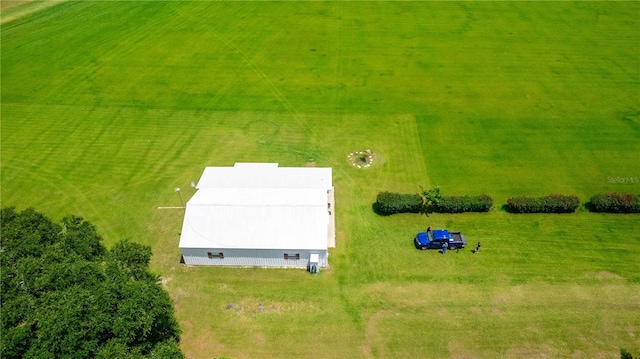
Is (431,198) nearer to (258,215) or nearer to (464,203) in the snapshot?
(464,203)

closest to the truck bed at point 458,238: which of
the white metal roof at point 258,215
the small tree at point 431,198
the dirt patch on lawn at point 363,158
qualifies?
the small tree at point 431,198

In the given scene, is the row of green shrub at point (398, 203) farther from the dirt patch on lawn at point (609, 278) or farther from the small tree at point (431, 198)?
the dirt patch on lawn at point (609, 278)

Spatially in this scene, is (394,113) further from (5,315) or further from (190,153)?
(5,315)

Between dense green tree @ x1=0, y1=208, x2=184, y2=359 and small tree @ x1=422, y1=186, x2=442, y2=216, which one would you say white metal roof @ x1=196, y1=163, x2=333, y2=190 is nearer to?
small tree @ x1=422, y1=186, x2=442, y2=216

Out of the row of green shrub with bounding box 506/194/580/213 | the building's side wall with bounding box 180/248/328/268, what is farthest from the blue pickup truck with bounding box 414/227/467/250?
the building's side wall with bounding box 180/248/328/268

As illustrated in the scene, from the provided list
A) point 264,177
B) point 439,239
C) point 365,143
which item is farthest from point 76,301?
point 365,143
